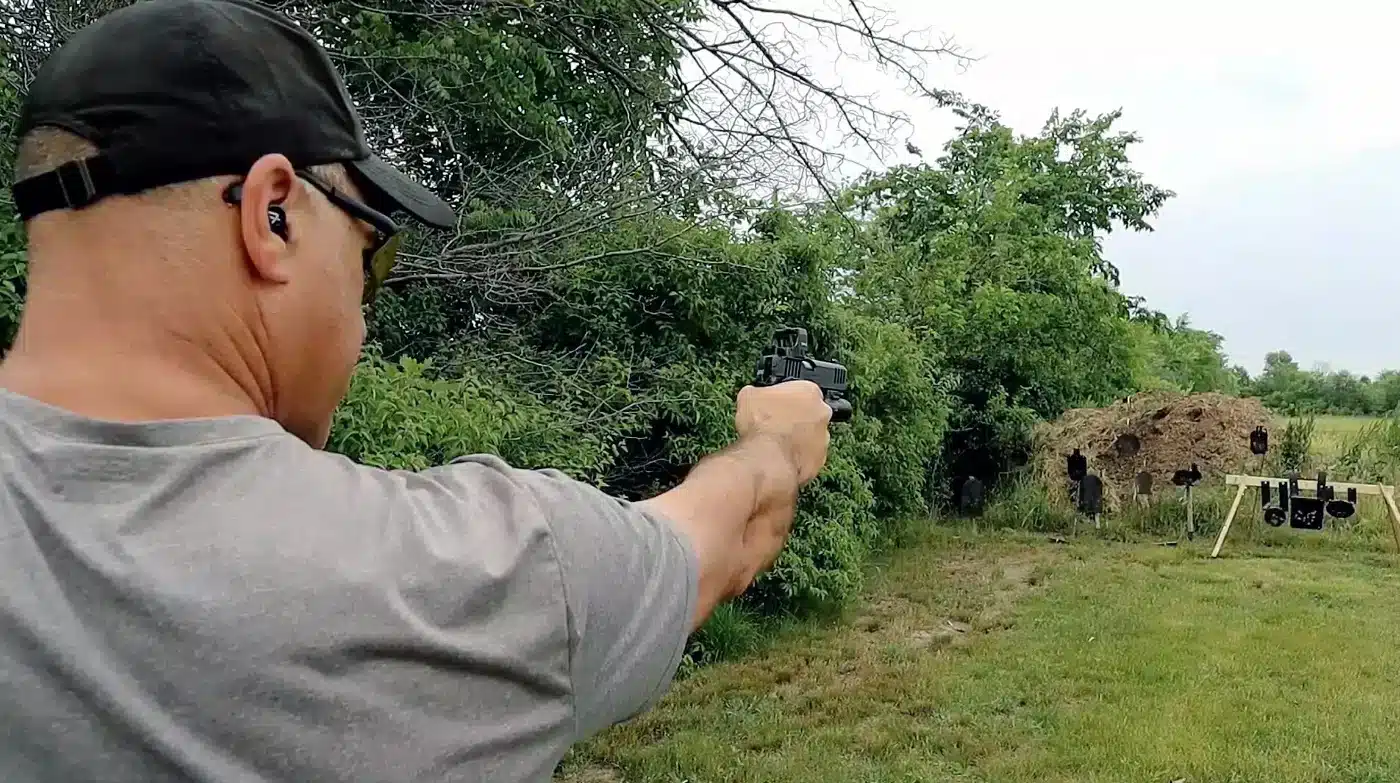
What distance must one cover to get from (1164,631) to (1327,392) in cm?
2430

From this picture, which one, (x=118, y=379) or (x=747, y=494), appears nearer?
(x=118, y=379)

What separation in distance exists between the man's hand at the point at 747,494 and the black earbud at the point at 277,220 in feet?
1.38

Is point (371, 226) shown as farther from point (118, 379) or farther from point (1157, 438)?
point (1157, 438)

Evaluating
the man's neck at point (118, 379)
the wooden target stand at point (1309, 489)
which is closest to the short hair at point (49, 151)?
the man's neck at point (118, 379)

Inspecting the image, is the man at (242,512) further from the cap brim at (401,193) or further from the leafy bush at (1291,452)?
the leafy bush at (1291,452)

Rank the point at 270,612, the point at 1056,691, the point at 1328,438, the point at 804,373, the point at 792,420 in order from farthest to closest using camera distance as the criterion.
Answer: the point at 1328,438, the point at 1056,691, the point at 804,373, the point at 792,420, the point at 270,612

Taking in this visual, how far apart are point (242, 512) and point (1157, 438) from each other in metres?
12.4

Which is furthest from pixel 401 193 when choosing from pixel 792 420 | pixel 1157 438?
pixel 1157 438

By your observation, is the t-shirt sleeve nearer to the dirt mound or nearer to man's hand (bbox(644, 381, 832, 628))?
man's hand (bbox(644, 381, 832, 628))

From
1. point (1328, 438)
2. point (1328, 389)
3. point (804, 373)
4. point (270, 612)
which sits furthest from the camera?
point (1328, 389)

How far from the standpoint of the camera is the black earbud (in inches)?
36.8

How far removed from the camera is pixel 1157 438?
1198cm

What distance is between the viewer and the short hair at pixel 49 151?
895 mm

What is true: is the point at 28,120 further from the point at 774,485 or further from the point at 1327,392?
the point at 1327,392
